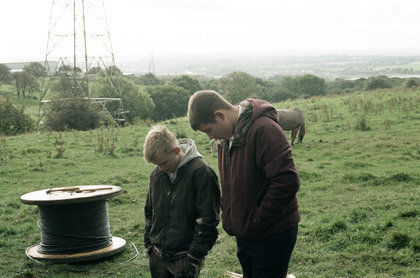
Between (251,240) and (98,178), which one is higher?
(251,240)

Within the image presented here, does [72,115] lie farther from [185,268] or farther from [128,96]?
[128,96]

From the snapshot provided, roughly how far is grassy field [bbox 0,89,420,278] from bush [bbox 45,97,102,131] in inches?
182

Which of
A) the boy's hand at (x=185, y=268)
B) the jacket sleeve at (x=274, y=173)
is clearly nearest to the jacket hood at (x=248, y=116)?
the jacket sleeve at (x=274, y=173)

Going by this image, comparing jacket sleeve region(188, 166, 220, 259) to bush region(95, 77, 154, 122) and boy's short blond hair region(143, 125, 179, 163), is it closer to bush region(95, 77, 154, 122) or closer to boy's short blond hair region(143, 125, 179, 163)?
boy's short blond hair region(143, 125, 179, 163)

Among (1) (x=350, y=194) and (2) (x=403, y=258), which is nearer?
(2) (x=403, y=258)

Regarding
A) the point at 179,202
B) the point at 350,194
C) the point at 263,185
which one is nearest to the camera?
the point at 263,185

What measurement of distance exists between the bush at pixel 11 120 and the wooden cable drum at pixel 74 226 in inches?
803

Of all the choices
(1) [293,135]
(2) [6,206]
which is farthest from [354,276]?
(1) [293,135]

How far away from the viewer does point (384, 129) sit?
16984 millimetres

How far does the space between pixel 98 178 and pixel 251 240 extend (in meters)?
9.45

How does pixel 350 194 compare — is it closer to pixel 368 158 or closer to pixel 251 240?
pixel 368 158

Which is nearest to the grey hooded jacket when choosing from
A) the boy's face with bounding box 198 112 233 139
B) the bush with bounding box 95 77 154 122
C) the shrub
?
the boy's face with bounding box 198 112 233 139

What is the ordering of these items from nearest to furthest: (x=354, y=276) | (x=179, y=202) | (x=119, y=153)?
(x=179, y=202)
(x=354, y=276)
(x=119, y=153)

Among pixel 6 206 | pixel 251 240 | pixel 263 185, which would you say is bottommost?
pixel 6 206
